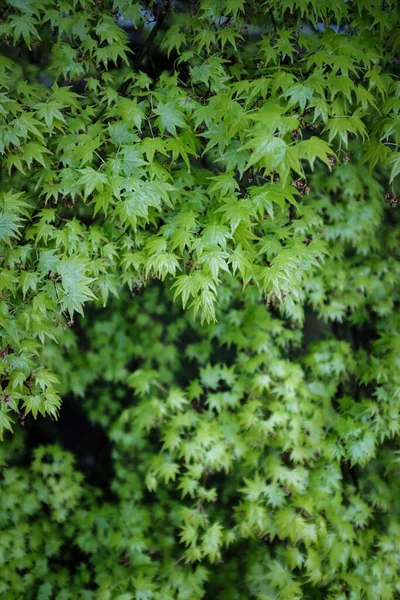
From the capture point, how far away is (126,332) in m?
4.29

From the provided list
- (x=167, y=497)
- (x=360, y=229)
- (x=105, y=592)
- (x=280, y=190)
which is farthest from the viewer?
(x=167, y=497)

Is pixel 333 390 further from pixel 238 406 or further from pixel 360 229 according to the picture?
pixel 360 229

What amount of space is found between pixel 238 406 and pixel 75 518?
1.60m

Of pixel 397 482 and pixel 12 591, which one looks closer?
pixel 12 591

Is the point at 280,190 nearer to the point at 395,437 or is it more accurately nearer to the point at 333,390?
the point at 333,390

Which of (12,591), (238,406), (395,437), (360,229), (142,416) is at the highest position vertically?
(360,229)

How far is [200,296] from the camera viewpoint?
257 cm

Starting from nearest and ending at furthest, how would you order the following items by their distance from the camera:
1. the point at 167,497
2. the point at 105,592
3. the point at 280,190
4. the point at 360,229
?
the point at 280,190 → the point at 105,592 → the point at 360,229 → the point at 167,497

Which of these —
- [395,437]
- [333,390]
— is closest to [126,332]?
[333,390]

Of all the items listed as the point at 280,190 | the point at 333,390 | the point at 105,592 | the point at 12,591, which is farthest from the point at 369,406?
the point at 12,591

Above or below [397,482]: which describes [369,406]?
above

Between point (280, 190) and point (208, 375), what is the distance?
193 centimetres

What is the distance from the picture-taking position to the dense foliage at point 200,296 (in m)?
2.56

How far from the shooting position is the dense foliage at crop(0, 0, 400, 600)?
8.39ft
